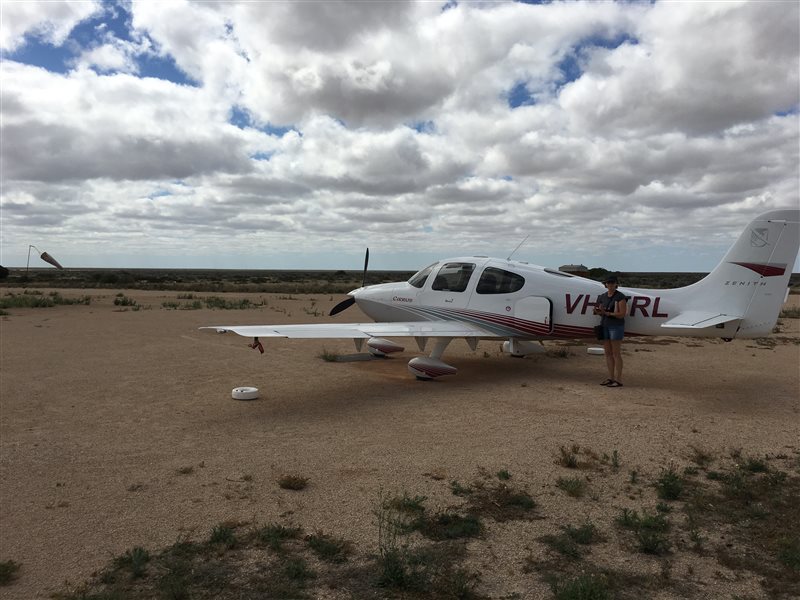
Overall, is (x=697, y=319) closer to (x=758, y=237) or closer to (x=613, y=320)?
(x=613, y=320)

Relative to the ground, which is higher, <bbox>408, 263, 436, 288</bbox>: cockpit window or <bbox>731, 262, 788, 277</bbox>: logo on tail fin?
<bbox>731, 262, 788, 277</bbox>: logo on tail fin

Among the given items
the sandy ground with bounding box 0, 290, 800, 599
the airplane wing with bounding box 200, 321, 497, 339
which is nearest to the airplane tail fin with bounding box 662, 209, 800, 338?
the sandy ground with bounding box 0, 290, 800, 599

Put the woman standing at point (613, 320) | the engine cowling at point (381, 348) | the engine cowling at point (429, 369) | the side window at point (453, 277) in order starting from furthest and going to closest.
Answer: the engine cowling at point (381, 348) < the side window at point (453, 277) < the engine cowling at point (429, 369) < the woman standing at point (613, 320)

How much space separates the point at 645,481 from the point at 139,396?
24.5ft

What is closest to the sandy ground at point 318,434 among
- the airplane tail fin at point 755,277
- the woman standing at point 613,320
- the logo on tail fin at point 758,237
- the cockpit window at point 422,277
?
the woman standing at point 613,320

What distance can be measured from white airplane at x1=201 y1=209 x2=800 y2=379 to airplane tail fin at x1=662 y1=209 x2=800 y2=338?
14mm

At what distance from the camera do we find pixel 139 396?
8.36 m

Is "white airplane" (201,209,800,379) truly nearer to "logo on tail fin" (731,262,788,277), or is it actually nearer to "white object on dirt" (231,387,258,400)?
"logo on tail fin" (731,262,788,277)

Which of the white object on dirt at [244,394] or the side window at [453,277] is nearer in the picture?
the white object on dirt at [244,394]

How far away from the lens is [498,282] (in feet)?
33.5

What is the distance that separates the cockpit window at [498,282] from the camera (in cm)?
1006

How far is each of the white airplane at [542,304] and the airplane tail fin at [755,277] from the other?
0.05 ft

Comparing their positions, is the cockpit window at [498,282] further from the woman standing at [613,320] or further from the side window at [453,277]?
the woman standing at [613,320]

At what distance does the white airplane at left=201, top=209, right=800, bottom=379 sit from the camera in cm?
836
